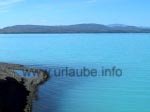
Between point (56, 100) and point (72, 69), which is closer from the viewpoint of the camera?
point (56, 100)

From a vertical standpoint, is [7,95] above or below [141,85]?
above

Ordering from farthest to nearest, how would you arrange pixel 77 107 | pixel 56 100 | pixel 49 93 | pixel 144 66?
pixel 144 66
pixel 49 93
pixel 56 100
pixel 77 107

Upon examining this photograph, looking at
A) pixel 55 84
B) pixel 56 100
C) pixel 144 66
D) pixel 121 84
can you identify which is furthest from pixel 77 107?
pixel 144 66

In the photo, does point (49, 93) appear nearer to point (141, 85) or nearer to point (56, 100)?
point (56, 100)

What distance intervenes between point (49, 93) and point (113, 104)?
3259 mm

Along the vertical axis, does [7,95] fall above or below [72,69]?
above

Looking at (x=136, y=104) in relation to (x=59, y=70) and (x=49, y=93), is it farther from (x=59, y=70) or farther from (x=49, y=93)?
(x=59, y=70)

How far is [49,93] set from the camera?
17406mm

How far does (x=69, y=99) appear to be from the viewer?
16.5m

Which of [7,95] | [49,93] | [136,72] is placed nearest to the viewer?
[7,95]

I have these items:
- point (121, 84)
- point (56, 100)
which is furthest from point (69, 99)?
point (121, 84)

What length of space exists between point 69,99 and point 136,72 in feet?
30.8

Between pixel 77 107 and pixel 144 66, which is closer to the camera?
pixel 77 107

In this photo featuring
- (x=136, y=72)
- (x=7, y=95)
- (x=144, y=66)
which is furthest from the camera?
(x=144, y=66)
